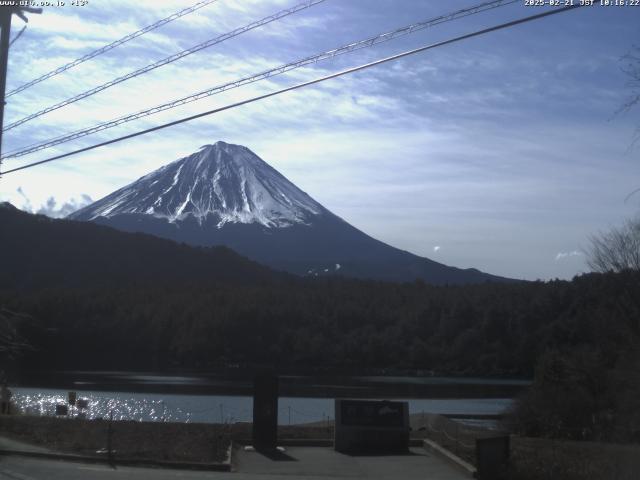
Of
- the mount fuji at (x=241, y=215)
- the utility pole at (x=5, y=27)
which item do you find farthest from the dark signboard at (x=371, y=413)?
the mount fuji at (x=241, y=215)

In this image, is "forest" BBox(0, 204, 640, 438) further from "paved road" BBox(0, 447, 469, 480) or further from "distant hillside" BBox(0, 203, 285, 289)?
"paved road" BBox(0, 447, 469, 480)

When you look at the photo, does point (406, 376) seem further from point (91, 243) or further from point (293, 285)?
point (91, 243)

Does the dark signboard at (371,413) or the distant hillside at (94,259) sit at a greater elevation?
the distant hillside at (94,259)

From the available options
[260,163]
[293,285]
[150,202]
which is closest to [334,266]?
[260,163]

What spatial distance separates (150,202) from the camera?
555ft

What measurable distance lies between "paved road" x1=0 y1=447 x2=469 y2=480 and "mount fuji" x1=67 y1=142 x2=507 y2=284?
147 metres

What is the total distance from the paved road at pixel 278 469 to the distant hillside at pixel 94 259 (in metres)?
74.8

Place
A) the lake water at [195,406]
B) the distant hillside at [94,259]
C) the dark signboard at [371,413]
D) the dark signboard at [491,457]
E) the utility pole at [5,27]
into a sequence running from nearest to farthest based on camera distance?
the dark signboard at [491,457] < the utility pole at [5,27] < the dark signboard at [371,413] < the lake water at [195,406] < the distant hillside at [94,259]

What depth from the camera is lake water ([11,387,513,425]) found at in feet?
123

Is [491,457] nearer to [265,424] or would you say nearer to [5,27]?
[265,424]

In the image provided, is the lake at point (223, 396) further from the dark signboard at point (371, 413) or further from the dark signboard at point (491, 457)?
the dark signboard at point (491, 457)

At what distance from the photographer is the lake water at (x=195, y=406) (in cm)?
3750

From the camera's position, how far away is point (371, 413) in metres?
21.9

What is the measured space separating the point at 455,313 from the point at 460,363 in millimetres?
6148
